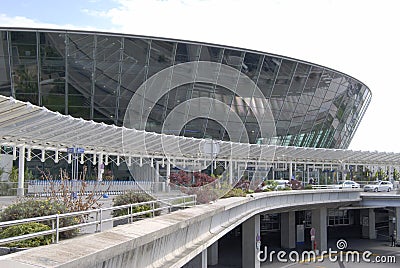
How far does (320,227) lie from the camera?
171ft

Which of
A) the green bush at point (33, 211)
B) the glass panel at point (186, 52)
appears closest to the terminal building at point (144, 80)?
the glass panel at point (186, 52)

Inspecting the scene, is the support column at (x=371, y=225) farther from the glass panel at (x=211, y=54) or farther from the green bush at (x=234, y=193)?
the green bush at (x=234, y=193)

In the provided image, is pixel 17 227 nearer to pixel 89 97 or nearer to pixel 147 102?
pixel 147 102

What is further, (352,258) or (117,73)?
(117,73)

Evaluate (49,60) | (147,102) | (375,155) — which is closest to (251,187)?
(147,102)

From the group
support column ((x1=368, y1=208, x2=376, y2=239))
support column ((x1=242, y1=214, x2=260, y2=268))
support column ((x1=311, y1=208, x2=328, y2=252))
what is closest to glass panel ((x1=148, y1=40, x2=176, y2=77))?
support column ((x1=242, y1=214, x2=260, y2=268))

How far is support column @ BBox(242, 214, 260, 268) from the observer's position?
122ft

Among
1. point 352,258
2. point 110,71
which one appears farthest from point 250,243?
point 110,71

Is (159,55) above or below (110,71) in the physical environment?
above

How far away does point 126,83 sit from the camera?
49562 millimetres

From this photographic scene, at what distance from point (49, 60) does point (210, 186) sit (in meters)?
29.6
